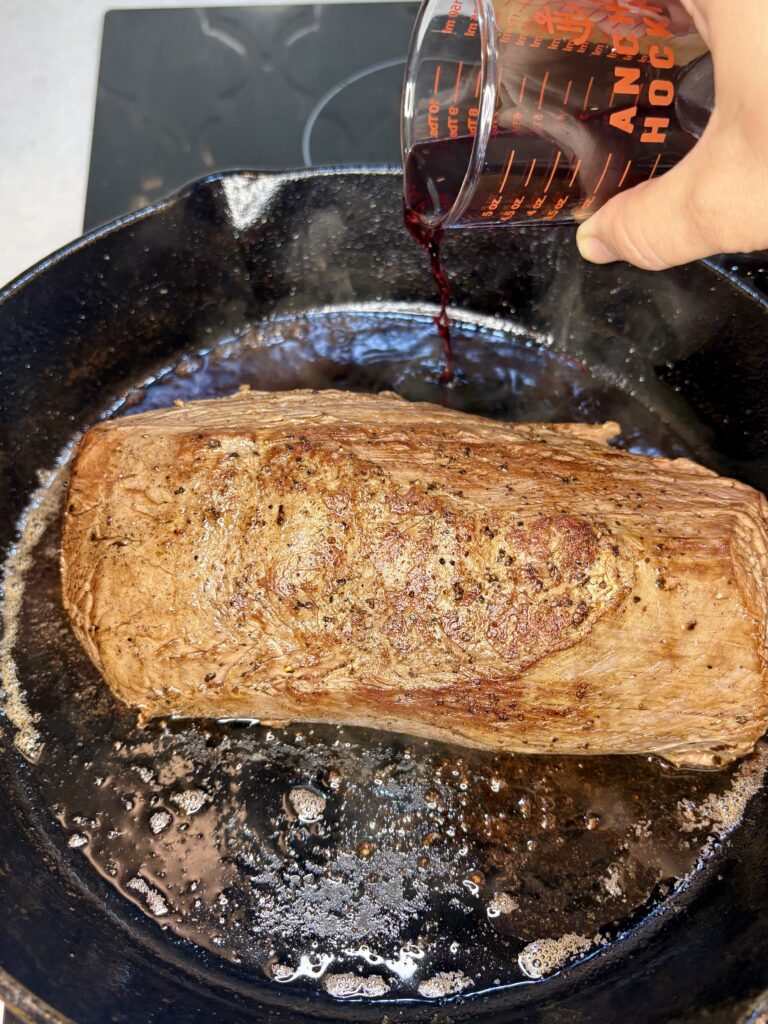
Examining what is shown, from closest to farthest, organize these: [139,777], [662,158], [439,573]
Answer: [662,158]
[439,573]
[139,777]

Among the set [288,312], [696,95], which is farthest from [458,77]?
[288,312]

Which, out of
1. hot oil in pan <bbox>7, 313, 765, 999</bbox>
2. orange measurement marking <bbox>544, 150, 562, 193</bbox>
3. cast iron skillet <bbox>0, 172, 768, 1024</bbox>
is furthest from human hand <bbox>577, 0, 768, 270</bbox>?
hot oil in pan <bbox>7, 313, 765, 999</bbox>

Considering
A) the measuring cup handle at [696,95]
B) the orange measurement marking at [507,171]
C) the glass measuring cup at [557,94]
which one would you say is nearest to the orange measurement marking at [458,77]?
the glass measuring cup at [557,94]

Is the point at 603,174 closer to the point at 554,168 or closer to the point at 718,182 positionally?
the point at 554,168

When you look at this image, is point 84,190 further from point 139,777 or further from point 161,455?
point 139,777

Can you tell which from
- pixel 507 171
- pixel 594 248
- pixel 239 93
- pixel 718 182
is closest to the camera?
pixel 718 182

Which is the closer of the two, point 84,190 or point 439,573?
point 439,573

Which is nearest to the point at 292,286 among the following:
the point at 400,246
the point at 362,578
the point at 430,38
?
the point at 400,246
